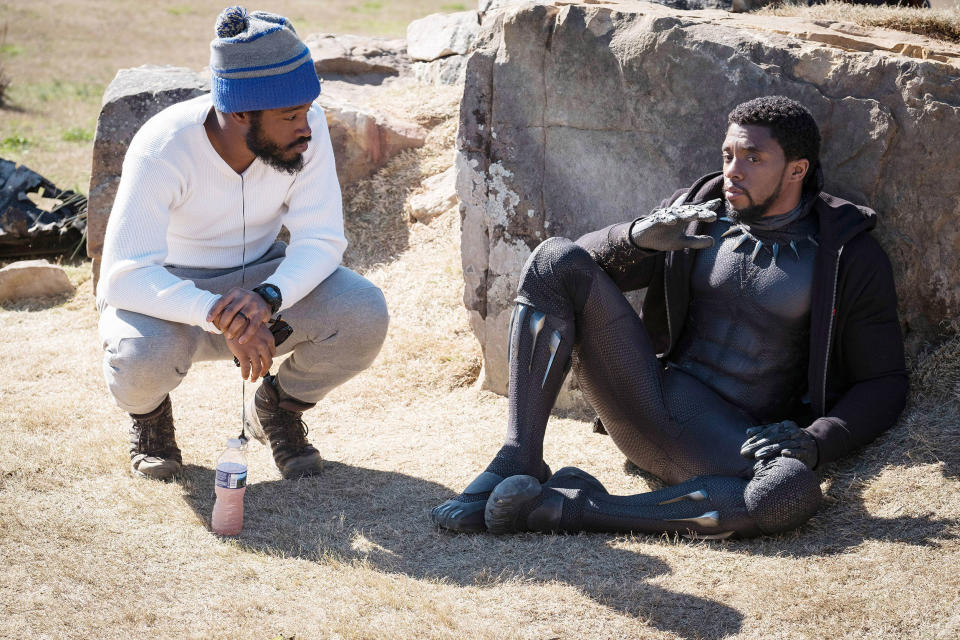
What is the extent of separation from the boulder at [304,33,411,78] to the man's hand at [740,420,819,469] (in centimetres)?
498

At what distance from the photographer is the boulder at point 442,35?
7121 mm

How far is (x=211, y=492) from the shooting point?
333 centimetres

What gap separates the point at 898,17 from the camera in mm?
4016

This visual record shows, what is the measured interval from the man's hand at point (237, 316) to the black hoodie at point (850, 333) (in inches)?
46.3

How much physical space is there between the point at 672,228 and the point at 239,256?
5.11ft

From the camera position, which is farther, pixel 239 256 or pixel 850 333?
pixel 239 256

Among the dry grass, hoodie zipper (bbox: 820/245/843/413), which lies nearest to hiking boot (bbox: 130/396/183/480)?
hoodie zipper (bbox: 820/245/843/413)

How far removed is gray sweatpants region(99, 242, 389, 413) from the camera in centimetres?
316

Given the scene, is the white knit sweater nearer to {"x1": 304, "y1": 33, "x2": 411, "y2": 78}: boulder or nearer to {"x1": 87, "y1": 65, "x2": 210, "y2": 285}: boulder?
{"x1": 87, "y1": 65, "x2": 210, "y2": 285}: boulder

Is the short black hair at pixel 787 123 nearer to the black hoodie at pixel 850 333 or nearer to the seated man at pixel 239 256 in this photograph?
the black hoodie at pixel 850 333

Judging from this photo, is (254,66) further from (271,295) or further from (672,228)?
(672,228)

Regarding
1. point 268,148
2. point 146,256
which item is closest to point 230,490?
point 146,256

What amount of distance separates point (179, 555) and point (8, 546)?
1.59 ft

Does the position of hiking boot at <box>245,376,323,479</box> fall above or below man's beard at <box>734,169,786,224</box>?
below
